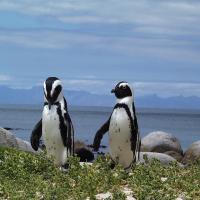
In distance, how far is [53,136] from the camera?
43.7 feet

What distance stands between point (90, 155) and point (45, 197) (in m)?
23.3

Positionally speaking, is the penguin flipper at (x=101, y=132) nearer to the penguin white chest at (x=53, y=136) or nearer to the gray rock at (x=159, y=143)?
the penguin white chest at (x=53, y=136)

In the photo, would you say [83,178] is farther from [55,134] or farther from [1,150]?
[1,150]

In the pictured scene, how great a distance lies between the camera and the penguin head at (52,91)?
1325 centimetres

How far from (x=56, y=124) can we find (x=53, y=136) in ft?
0.81

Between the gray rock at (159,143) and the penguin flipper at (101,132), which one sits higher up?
the penguin flipper at (101,132)

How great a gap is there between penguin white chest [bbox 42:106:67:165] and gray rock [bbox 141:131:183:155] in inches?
733

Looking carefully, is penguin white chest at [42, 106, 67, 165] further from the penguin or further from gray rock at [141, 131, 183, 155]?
gray rock at [141, 131, 183, 155]

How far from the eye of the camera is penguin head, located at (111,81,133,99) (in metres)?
13.9

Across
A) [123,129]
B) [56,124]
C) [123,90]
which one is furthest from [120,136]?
[56,124]

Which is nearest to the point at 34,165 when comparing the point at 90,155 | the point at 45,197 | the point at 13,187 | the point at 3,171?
the point at 3,171

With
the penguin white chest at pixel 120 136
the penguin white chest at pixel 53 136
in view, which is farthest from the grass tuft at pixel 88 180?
the penguin white chest at pixel 120 136

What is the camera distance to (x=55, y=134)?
13297 mm

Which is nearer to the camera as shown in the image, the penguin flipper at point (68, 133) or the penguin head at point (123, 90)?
the penguin flipper at point (68, 133)
